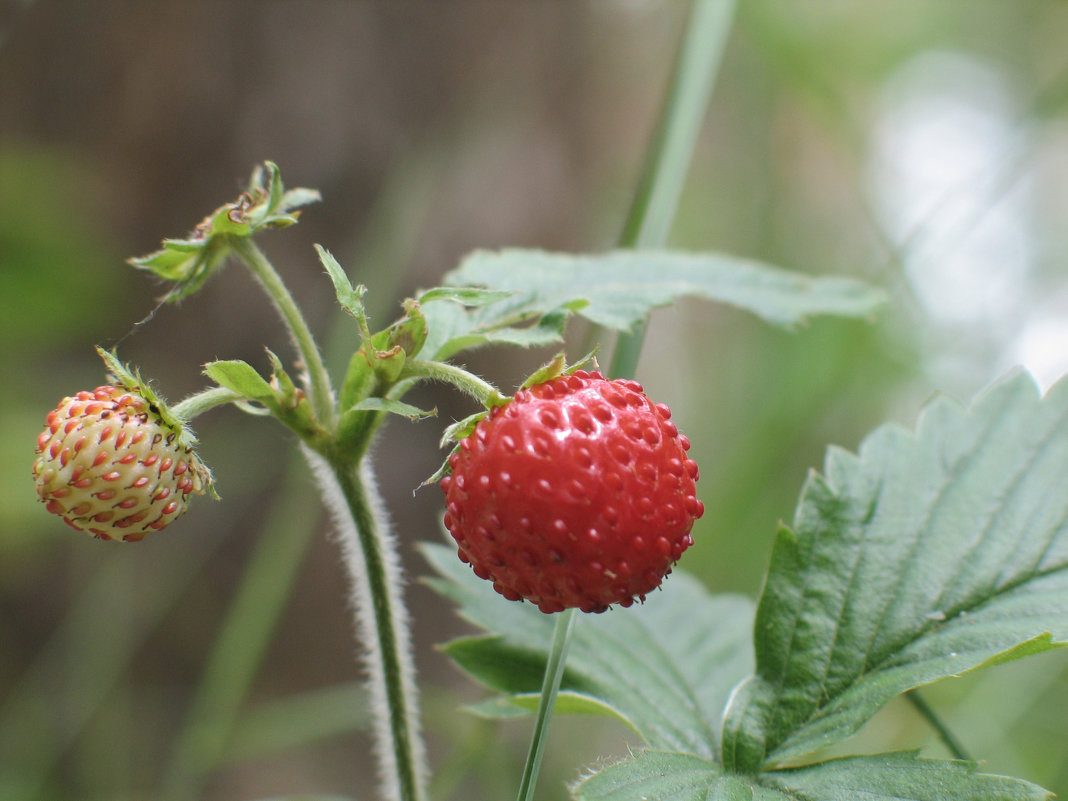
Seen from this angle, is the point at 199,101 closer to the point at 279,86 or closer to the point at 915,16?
the point at 279,86

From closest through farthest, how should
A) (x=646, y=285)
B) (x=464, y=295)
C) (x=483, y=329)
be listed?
(x=464, y=295), (x=483, y=329), (x=646, y=285)

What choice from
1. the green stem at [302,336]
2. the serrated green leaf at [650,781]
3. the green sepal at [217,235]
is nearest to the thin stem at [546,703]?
the serrated green leaf at [650,781]

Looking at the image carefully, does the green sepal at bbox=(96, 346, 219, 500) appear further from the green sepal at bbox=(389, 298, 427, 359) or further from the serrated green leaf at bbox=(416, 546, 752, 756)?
the serrated green leaf at bbox=(416, 546, 752, 756)

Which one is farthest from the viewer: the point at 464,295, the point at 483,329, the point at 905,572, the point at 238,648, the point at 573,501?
the point at 238,648

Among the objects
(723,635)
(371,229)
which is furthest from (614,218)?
(723,635)

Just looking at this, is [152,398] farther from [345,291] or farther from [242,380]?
[345,291]

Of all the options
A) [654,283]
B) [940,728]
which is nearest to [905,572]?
[940,728]
